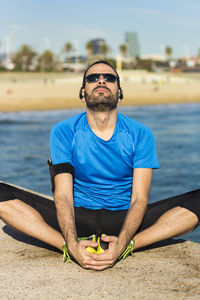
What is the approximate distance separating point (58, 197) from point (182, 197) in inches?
42.3

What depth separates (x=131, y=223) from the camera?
3756 millimetres

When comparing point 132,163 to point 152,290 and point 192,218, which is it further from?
point 152,290

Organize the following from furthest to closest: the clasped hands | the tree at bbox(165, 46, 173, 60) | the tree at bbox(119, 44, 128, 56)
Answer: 1. the tree at bbox(165, 46, 173, 60)
2. the tree at bbox(119, 44, 128, 56)
3. the clasped hands

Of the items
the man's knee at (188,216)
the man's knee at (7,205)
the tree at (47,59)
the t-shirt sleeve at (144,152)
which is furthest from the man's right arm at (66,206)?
the tree at (47,59)

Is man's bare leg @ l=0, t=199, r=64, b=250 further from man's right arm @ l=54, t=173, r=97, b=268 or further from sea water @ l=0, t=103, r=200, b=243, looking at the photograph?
sea water @ l=0, t=103, r=200, b=243

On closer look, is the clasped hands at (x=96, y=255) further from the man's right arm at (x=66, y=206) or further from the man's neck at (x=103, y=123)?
the man's neck at (x=103, y=123)

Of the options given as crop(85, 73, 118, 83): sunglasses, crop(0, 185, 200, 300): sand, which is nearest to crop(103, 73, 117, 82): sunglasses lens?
crop(85, 73, 118, 83): sunglasses

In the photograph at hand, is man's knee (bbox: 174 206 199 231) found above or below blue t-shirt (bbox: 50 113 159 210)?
below

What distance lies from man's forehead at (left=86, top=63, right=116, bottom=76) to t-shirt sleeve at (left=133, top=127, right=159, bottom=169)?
581mm

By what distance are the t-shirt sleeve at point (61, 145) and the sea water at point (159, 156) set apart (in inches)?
94.8

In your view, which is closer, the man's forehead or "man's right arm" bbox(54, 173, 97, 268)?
"man's right arm" bbox(54, 173, 97, 268)

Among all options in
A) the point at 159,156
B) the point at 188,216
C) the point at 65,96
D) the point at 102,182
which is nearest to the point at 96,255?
the point at 102,182

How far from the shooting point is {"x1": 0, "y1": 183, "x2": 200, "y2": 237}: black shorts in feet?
13.2

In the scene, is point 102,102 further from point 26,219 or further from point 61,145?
point 26,219
